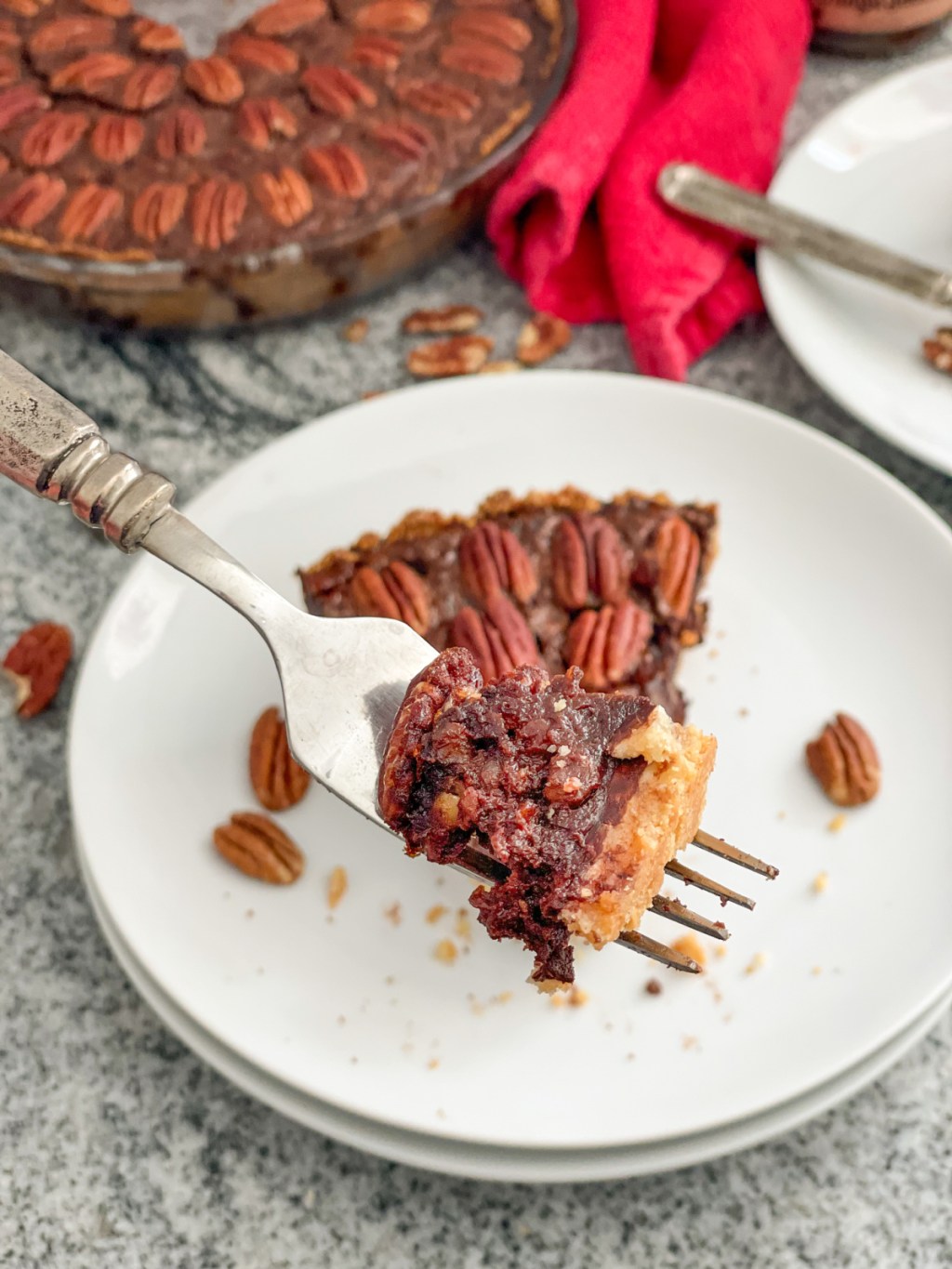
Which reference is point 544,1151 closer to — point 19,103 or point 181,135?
point 181,135

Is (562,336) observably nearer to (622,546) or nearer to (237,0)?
(622,546)

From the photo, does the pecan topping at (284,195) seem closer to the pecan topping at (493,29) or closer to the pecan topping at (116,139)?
the pecan topping at (116,139)

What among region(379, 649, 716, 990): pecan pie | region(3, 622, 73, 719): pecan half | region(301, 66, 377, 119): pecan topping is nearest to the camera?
region(379, 649, 716, 990): pecan pie

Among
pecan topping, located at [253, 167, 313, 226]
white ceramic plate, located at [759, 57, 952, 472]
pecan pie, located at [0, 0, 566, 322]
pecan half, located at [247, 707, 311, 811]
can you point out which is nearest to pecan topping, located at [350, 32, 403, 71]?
pecan pie, located at [0, 0, 566, 322]

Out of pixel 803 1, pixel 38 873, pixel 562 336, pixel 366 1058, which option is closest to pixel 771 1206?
pixel 366 1058

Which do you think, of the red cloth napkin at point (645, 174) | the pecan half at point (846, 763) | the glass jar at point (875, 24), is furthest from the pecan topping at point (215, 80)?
the pecan half at point (846, 763)

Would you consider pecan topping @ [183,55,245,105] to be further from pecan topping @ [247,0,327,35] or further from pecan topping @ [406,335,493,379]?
pecan topping @ [406,335,493,379]
